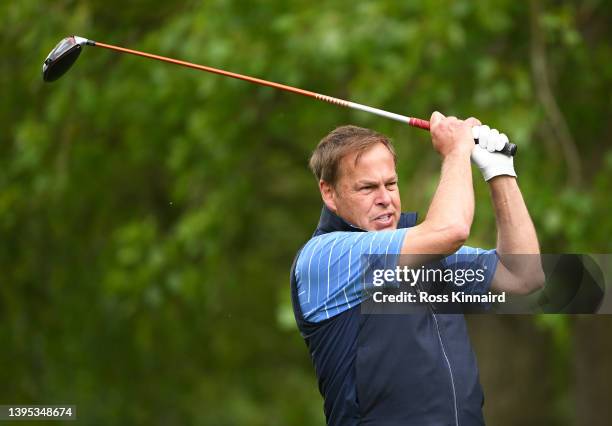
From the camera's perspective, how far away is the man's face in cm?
427

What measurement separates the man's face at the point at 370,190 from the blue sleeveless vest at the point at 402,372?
13.8 inches

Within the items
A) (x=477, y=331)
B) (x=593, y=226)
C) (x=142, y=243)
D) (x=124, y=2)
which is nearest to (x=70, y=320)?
(x=142, y=243)

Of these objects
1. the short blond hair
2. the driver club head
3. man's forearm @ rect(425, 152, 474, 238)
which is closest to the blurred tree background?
the driver club head

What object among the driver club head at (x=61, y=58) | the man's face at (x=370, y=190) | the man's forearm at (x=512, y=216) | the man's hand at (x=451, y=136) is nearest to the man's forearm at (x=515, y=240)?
the man's forearm at (x=512, y=216)

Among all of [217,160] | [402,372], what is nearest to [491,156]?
[402,372]

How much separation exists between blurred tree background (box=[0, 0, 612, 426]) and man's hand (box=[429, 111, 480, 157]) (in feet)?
11.1

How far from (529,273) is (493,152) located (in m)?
0.44

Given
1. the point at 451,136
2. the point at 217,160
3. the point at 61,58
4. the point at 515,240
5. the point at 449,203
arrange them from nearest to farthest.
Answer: the point at 449,203 → the point at 451,136 → the point at 515,240 → the point at 61,58 → the point at 217,160

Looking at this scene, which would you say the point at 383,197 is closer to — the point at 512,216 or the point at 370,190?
the point at 370,190

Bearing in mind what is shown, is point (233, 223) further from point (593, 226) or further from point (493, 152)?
point (493, 152)

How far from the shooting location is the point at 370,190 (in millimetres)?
4270

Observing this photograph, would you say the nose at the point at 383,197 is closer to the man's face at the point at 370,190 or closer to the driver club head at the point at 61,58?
the man's face at the point at 370,190

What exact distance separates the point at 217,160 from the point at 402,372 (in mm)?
5435

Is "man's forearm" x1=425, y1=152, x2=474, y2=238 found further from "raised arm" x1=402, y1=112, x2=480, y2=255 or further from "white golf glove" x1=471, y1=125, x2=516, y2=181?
"white golf glove" x1=471, y1=125, x2=516, y2=181
